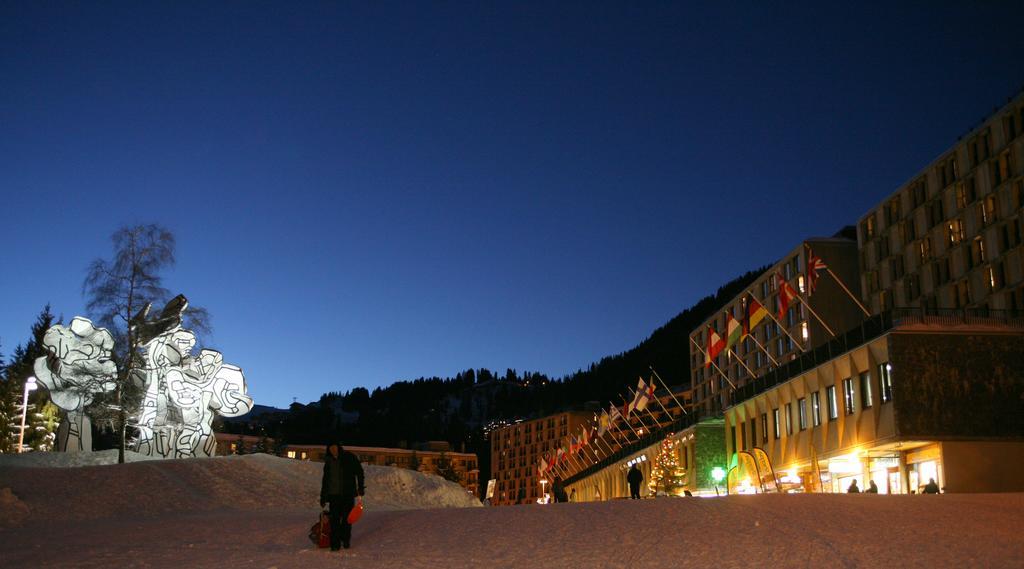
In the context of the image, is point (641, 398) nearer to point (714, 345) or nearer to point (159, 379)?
point (714, 345)

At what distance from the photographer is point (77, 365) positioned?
43344 millimetres

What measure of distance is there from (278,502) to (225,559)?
2221 cm

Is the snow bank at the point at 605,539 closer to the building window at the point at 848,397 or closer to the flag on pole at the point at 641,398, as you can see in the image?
the building window at the point at 848,397

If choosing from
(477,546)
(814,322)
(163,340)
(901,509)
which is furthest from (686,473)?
(477,546)

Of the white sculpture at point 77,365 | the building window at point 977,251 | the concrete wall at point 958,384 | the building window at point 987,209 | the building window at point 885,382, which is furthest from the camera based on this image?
the building window at point 977,251

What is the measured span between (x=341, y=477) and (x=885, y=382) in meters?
34.3

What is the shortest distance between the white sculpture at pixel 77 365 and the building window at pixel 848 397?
32.1m

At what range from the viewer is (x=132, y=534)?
60.9 ft

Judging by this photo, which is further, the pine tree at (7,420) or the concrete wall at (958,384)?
the pine tree at (7,420)

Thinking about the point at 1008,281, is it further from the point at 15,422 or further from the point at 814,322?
the point at 15,422

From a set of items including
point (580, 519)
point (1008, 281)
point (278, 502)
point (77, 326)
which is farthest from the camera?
point (1008, 281)

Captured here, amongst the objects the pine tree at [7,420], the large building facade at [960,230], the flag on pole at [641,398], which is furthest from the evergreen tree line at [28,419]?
the large building facade at [960,230]

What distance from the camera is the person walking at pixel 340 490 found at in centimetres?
1523

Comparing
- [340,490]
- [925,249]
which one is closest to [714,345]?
[925,249]
